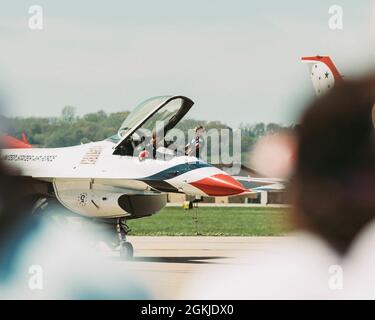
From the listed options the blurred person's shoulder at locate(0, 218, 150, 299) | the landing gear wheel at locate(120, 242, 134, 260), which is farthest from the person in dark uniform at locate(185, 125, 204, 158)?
the landing gear wheel at locate(120, 242, 134, 260)

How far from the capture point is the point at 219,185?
18.8m

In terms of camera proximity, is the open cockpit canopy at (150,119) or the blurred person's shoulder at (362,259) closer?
the blurred person's shoulder at (362,259)

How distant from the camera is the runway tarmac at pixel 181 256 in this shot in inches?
664

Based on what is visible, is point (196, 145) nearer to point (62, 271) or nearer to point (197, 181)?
point (197, 181)

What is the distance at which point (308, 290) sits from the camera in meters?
14.4

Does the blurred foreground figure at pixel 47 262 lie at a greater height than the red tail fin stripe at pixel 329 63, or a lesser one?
lesser

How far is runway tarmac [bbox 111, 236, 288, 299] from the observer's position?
1688 centimetres

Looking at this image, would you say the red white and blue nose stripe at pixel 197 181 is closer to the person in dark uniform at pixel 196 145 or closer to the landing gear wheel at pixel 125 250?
the person in dark uniform at pixel 196 145

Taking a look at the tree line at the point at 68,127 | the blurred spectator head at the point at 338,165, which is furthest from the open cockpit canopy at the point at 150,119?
the blurred spectator head at the point at 338,165

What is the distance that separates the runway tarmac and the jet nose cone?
1597mm

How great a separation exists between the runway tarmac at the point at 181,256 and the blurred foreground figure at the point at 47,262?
18.5 inches

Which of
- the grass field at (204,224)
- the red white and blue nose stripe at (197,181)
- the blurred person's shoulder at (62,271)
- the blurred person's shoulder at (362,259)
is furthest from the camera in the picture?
the grass field at (204,224)

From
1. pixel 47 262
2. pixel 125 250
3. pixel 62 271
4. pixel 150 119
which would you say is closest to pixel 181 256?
pixel 125 250

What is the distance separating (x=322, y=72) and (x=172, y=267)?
9.27 m
